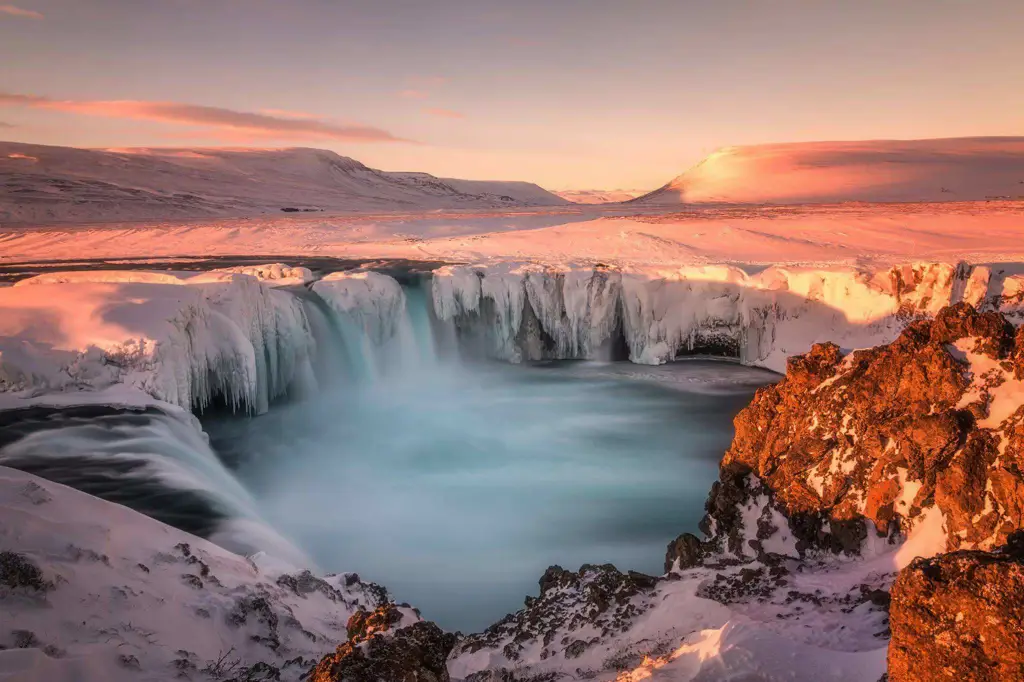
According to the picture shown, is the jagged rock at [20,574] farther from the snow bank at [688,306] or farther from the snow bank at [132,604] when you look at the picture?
the snow bank at [688,306]

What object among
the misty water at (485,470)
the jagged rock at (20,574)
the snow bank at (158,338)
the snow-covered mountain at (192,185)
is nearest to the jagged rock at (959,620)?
the jagged rock at (20,574)

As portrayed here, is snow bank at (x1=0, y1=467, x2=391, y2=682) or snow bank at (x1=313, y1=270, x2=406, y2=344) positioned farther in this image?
snow bank at (x1=313, y1=270, x2=406, y2=344)

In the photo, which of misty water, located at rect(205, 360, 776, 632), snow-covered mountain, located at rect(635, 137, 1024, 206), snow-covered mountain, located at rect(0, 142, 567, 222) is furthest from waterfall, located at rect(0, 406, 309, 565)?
snow-covered mountain, located at rect(635, 137, 1024, 206)

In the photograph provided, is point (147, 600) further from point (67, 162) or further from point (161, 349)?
point (67, 162)

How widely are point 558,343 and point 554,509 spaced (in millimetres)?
7720

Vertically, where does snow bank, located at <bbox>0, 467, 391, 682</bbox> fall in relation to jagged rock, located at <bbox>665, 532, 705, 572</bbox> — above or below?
above

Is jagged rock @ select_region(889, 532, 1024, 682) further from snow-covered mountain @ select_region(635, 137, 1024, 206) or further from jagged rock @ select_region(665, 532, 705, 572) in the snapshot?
snow-covered mountain @ select_region(635, 137, 1024, 206)

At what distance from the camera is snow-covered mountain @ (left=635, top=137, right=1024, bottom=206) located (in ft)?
169

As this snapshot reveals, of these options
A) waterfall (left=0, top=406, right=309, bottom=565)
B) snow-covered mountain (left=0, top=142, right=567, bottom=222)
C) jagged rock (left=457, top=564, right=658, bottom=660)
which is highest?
snow-covered mountain (left=0, top=142, right=567, bottom=222)

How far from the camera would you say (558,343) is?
17656 millimetres

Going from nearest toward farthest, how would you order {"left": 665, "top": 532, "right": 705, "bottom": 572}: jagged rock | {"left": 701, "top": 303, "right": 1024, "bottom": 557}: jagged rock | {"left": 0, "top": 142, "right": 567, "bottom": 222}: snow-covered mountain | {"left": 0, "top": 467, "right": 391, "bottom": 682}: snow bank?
1. {"left": 0, "top": 467, "right": 391, "bottom": 682}: snow bank
2. {"left": 701, "top": 303, "right": 1024, "bottom": 557}: jagged rock
3. {"left": 665, "top": 532, "right": 705, "bottom": 572}: jagged rock
4. {"left": 0, "top": 142, "right": 567, "bottom": 222}: snow-covered mountain

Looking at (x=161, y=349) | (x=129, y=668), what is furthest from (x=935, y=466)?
(x=161, y=349)

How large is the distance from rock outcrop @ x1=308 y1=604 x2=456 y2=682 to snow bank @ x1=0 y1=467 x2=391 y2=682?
71 centimetres

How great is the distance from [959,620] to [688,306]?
46.7ft
